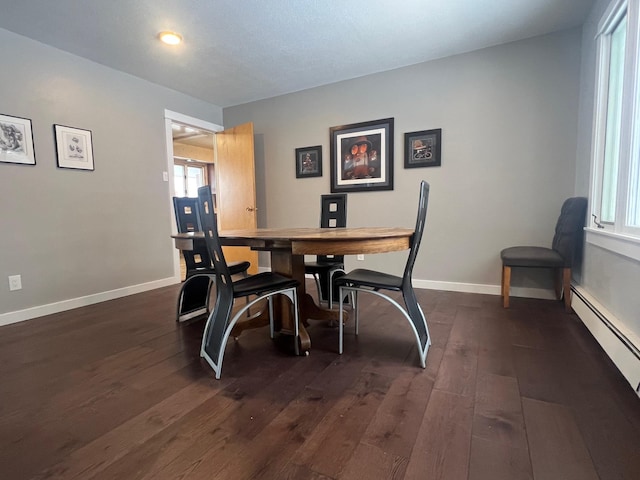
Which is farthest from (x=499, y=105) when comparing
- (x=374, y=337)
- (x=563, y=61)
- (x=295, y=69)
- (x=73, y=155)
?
(x=73, y=155)

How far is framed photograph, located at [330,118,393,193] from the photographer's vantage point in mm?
3404

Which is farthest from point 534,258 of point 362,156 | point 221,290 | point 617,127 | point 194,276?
point 194,276

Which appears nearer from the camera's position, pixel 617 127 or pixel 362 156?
pixel 617 127

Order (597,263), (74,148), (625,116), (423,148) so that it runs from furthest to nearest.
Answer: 1. (423,148)
2. (74,148)
3. (597,263)
4. (625,116)

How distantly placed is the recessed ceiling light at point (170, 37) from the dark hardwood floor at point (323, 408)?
241 centimetres

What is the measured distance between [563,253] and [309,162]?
274cm

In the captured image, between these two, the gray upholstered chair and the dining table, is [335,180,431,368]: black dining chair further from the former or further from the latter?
the gray upholstered chair

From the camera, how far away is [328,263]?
8.19ft

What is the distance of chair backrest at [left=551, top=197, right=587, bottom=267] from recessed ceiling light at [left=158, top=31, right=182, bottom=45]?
11.5ft

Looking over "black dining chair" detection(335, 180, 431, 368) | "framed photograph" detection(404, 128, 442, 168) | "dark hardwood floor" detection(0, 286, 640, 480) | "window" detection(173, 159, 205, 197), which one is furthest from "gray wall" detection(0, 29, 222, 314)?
"window" detection(173, 159, 205, 197)

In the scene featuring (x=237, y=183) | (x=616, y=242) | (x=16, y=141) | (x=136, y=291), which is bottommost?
(x=136, y=291)

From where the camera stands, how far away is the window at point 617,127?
1.65 meters

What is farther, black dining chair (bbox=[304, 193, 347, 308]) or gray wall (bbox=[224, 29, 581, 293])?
gray wall (bbox=[224, 29, 581, 293])

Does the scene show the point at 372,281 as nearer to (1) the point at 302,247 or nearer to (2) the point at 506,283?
(1) the point at 302,247
